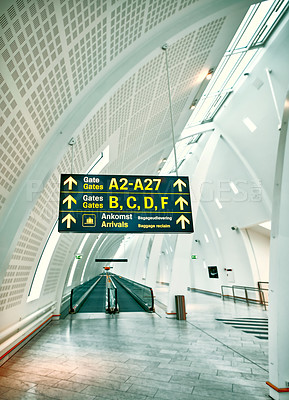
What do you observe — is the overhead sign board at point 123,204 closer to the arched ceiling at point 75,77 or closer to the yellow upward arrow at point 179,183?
the yellow upward arrow at point 179,183

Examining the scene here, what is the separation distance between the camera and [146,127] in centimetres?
891

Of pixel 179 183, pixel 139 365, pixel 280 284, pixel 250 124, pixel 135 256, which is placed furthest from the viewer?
pixel 135 256

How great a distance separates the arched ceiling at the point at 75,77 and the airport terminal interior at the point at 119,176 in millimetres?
27

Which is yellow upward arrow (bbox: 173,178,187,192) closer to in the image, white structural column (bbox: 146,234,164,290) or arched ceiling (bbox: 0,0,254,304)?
arched ceiling (bbox: 0,0,254,304)

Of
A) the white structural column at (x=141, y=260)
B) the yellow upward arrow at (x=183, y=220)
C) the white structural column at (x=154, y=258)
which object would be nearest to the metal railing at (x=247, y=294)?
the white structural column at (x=154, y=258)

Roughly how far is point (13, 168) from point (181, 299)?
9661mm

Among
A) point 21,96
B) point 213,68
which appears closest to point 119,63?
point 21,96

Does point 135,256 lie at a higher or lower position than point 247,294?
higher

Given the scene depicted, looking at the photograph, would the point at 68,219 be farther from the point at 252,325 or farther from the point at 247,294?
the point at 247,294

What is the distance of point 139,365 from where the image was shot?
561cm

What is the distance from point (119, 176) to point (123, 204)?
638 millimetres

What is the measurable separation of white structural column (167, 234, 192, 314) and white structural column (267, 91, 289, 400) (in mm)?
7142

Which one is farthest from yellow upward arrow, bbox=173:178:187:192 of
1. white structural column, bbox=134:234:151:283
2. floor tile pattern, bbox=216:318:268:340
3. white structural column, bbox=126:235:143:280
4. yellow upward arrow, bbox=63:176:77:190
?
white structural column, bbox=126:235:143:280

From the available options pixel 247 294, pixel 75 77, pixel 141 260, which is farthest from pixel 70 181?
pixel 141 260
